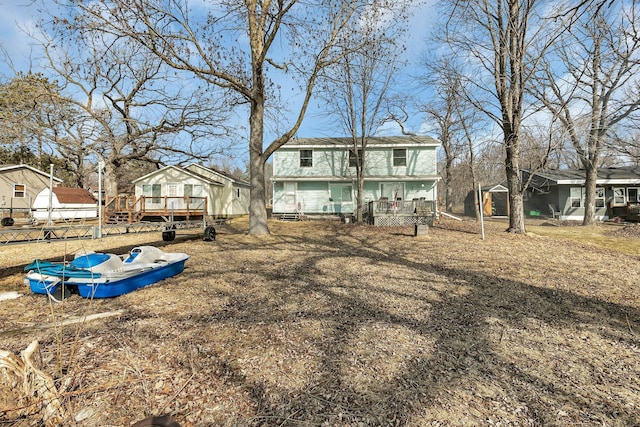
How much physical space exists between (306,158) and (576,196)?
807 inches

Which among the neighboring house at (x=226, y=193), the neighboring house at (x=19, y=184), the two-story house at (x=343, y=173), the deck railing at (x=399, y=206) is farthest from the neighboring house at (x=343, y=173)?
the neighboring house at (x=19, y=184)

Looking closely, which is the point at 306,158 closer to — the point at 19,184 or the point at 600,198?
the point at 600,198

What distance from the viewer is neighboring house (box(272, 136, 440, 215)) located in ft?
Result: 70.3

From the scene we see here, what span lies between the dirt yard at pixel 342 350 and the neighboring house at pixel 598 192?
65.1ft

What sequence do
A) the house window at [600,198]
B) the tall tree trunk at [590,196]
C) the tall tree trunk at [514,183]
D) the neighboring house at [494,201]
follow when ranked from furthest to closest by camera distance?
1. the neighboring house at [494,201]
2. the house window at [600,198]
3. the tall tree trunk at [590,196]
4. the tall tree trunk at [514,183]

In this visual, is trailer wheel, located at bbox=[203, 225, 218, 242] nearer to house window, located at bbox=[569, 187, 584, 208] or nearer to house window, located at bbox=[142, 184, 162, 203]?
house window, located at bbox=[142, 184, 162, 203]

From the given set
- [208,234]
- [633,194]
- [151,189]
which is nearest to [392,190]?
[208,234]

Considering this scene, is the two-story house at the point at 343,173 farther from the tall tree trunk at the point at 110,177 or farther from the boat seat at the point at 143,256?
the boat seat at the point at 143,256

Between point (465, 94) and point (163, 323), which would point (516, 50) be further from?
point (163, 323)

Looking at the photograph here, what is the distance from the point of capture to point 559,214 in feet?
74.8

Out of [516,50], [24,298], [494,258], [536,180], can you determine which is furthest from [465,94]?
[536,180]

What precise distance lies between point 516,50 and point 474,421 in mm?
14270

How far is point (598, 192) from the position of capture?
22.1m

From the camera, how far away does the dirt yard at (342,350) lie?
7.39ft
